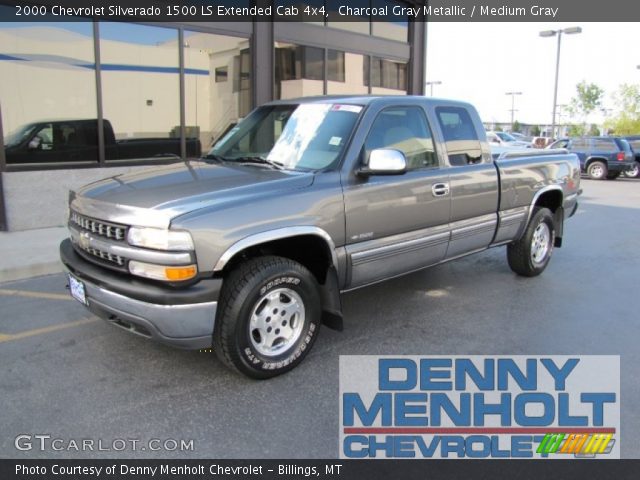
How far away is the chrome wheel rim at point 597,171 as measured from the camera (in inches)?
833

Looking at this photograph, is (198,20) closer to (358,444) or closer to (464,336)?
(464,336)

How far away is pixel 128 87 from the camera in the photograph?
9820 millimetres

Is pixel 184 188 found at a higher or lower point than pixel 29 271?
higher

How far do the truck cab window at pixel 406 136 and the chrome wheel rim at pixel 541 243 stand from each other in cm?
215

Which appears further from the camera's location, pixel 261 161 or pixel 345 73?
pixel 345 73

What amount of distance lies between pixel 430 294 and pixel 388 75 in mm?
10282

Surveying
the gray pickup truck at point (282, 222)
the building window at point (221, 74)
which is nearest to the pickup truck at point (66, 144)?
the building window at point (221, 74)

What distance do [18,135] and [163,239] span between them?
21.7ft

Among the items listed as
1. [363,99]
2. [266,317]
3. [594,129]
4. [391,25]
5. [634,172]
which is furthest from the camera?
[594,129]

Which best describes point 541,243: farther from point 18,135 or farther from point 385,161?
point 18,135

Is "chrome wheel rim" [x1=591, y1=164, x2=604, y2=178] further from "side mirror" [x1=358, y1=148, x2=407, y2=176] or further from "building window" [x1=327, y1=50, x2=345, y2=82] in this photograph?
"side mirror" [x1=358, y1=148, x2=407, y2=176]

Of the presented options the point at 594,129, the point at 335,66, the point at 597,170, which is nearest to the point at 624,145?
the point at 597,170

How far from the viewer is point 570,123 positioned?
1972 inches
